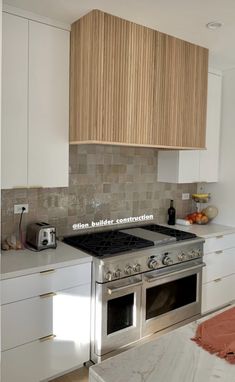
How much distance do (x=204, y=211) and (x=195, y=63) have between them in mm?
1623

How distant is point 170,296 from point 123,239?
0.64m

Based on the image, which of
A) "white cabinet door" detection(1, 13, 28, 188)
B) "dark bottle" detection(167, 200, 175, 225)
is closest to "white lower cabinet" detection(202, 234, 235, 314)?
"dark bottle" detection(167, 200, 175, 225)

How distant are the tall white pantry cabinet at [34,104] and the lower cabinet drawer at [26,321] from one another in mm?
771

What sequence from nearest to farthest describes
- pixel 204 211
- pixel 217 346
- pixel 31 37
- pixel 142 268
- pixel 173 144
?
pixel 217 346
pixel 31 37
pixel 142 268
pixel 173 144
pixel 204 211

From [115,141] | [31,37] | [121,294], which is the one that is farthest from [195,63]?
[121,294]

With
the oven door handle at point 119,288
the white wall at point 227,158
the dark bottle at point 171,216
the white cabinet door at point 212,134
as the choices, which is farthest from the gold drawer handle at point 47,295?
the white wall at point 227,158

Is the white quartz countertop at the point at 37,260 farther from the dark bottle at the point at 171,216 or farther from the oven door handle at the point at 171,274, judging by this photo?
the dark bottle at the point at 171,216

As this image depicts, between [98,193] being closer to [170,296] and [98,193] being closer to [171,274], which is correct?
[171,274]

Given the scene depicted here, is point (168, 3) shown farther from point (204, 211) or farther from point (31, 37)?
point (204, 211)

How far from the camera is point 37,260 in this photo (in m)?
2.15

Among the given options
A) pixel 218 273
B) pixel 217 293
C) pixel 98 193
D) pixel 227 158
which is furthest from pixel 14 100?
pixel 217 293

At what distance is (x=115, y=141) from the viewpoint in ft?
7.77

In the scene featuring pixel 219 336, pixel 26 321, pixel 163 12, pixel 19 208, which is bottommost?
pixel 26 321

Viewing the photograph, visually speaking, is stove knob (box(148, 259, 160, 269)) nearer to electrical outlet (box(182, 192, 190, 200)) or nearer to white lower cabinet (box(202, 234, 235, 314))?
white lower cabinet (box(202, 234, 235, 314))
